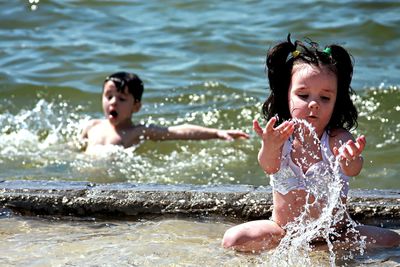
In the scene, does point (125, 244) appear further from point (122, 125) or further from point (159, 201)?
point (122, 125)

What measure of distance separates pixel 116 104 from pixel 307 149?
12.4ft

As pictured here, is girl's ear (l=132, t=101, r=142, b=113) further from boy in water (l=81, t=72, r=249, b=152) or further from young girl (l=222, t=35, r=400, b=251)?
young girl (l=222, t=35, r=400, b=251)

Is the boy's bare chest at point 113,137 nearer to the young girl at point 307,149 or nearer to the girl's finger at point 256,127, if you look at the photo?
the young girl at point 307,149

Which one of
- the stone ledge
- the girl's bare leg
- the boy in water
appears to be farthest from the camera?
the boy in water

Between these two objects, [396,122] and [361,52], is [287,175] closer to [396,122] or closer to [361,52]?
[396,122]

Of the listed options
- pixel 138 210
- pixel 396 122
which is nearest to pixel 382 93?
pixel 396 122

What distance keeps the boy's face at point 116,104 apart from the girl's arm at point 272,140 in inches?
149

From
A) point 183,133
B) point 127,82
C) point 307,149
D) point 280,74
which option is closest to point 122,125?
point 127,82

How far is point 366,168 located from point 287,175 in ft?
8.33

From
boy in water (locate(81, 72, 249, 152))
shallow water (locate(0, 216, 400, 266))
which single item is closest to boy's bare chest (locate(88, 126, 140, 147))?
boy in water (locate(81, 72, 249, 152))

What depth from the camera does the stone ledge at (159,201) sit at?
4.55 m

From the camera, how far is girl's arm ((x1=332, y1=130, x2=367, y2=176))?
3.87 m

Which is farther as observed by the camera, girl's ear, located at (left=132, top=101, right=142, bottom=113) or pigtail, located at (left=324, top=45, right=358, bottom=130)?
girl's ear, located at (left=132, top=101, right=142, bottom=113)

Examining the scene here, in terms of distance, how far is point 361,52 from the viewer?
33.1 feet
